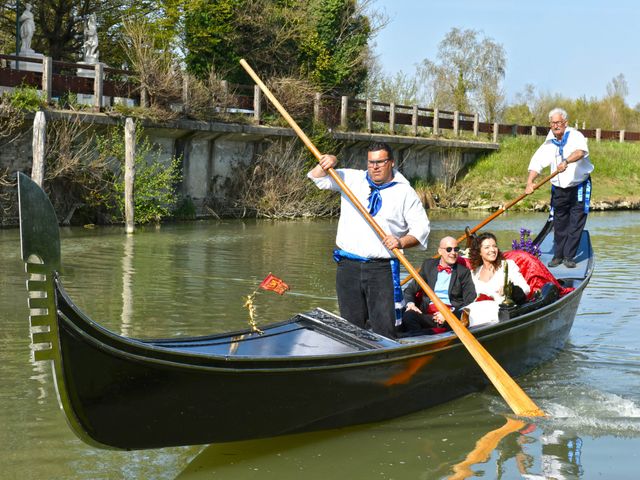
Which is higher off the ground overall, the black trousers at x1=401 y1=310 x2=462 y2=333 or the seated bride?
the seated bride

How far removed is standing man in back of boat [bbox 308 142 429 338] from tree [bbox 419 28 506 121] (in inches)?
1116

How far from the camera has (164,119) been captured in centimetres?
1623

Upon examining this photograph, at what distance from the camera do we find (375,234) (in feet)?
16.0

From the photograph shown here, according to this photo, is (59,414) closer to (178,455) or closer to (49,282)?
(178,455)

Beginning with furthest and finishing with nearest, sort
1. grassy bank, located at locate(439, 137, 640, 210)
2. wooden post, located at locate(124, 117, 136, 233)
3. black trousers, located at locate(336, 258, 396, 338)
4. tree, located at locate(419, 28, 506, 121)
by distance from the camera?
tree, located at locate(419, 28, 506, 121), grassy bank, located at locate(439, 137, 640, 210), wooden post, located at locate(124, 117, 136, 233), black trousers, located at locate(336, 258, 396, 338)

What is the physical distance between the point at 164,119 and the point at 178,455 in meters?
12.3

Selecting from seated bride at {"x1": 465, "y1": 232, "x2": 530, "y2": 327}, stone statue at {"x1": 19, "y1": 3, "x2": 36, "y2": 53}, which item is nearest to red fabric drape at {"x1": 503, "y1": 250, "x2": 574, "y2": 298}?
seated bride at {"x1": 465, "y1": 232, "x2": 530, "y2": 327}

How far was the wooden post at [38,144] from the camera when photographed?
13148 millimetres

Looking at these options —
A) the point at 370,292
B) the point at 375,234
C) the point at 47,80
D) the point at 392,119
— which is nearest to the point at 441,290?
the point at 370,292

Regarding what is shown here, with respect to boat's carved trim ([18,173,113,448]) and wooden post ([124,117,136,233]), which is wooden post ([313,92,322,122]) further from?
boat's carved trim ([18,173,113,448])

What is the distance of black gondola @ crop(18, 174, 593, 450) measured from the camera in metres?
3.46

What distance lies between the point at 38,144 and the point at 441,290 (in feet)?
28.7

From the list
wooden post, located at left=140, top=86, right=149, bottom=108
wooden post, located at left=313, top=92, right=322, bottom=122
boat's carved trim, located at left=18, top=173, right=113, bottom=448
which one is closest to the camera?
boat's carved trim, located at left=18, top=173, right=113, bottom=448

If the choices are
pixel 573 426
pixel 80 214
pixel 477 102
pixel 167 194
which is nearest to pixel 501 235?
pixel 167 194
